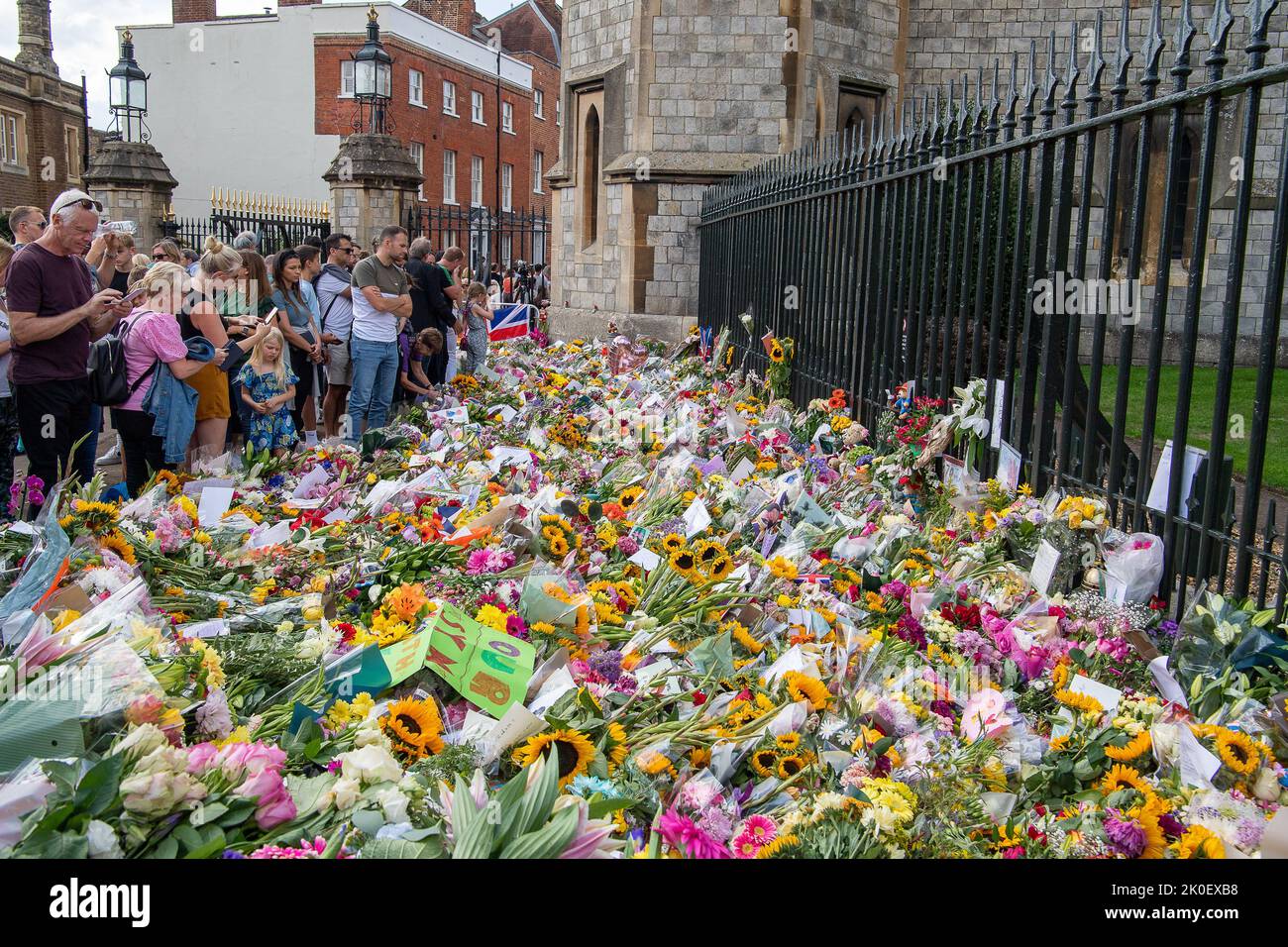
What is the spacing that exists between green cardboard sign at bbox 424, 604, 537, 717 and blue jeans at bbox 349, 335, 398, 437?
6.43 meters

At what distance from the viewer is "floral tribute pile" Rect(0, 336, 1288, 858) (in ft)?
6.94

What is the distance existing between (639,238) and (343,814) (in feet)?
51.3

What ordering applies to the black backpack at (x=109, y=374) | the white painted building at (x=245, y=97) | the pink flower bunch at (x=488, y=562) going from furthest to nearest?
the white painted building at (x=245, y=97), the black backpack at (x=109, y=374), the pink flower bunch at (x=488, y=562)

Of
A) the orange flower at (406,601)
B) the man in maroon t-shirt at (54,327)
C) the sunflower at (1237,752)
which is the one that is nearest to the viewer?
the sunflower at (1237,752)

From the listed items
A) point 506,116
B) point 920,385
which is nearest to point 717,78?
point 920,385

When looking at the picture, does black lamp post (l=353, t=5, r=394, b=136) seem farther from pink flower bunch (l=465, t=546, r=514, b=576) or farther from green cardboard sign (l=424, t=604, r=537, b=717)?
green cardboard sign (l=424, t=604, r=537, b=717)

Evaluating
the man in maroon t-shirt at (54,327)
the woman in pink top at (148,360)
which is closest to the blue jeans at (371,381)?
the woman in pink top at (148,360)

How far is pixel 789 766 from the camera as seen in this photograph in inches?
103

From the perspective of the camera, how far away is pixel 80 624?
263 centimetres

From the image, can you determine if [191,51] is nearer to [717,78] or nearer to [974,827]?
[717,78]

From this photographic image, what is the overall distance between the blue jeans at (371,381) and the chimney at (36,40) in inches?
1186

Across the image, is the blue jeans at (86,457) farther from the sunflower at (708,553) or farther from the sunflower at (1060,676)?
the sunflower at (1060,676)

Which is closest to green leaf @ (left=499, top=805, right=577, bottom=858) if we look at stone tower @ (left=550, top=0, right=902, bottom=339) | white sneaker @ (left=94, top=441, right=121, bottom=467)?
white sneaker @ (left=94, top=441, right=121, bottom=467)

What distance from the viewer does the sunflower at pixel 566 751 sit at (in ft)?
8.04
